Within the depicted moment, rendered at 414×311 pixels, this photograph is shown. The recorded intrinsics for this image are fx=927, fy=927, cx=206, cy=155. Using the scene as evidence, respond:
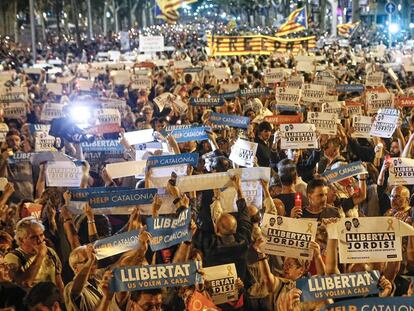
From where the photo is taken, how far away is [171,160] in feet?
27.6

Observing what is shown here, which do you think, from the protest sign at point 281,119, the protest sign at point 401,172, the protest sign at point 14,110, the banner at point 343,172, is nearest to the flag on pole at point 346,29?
the protest sign at point 14,110

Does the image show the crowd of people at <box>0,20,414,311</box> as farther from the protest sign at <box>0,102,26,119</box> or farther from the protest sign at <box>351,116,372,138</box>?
the protest sign at <box>0,102,26,119</box>

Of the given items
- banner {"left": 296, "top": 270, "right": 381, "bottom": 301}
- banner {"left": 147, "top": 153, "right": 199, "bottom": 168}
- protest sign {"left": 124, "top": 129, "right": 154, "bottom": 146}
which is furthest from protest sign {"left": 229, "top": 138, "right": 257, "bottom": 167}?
banner {"left": 296, "top": 270, "right": 381, "bottom": 301}

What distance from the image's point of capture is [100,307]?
19.5ft

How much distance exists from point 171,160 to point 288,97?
6634 millimetres

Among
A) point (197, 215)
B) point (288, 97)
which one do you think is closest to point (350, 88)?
point (288, 97)

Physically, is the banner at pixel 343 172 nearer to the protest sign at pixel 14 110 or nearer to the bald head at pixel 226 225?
the bald head at pixel 226 225

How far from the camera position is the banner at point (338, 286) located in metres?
5.53

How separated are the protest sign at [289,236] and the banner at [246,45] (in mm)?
23687

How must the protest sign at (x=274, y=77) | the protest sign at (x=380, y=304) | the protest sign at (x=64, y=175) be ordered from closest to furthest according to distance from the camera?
the protest sign at (x=380, y=304)
the protest sign at (x=64, y=175)
the protest sign at (x=274, y=77)

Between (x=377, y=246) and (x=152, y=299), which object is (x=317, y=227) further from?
(x=152, y=299)

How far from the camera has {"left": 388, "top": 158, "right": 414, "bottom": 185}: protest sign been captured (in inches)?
333

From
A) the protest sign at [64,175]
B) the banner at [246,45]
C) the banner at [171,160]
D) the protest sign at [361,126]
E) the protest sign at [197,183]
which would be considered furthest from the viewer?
the banner at [246,45]

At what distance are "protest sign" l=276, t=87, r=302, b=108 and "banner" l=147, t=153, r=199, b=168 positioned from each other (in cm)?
640
